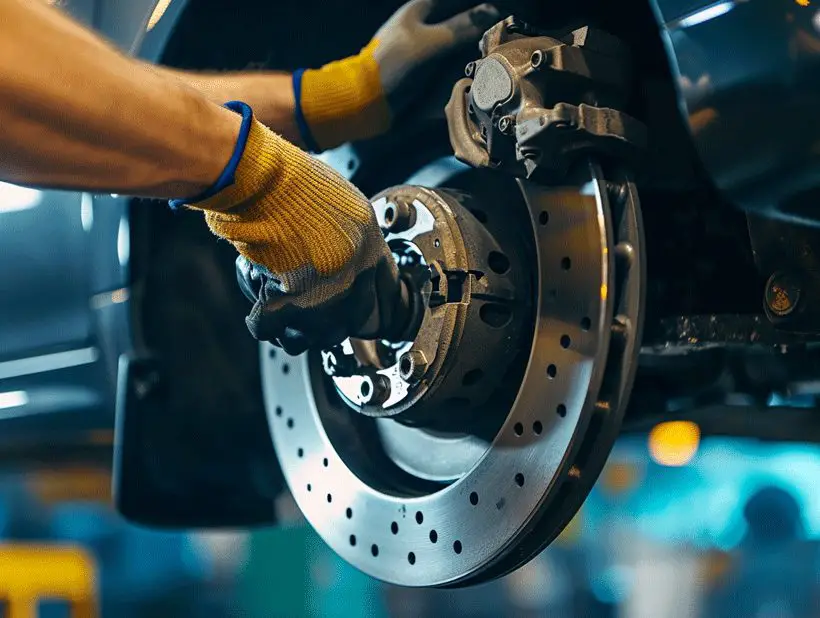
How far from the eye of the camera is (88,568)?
7.22ft

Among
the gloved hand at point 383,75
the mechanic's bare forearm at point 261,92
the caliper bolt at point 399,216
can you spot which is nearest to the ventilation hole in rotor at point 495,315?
the caliper bolt at point 399,216

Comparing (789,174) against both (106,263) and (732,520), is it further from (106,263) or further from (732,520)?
(732,520)

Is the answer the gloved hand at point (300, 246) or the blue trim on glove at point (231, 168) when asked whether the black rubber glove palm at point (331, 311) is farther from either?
the blue trim on glove at point (231, 168)

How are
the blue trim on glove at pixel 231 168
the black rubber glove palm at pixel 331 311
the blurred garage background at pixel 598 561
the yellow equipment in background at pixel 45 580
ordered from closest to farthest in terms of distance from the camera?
the blue trim on glove at pixel 231 168 → the black rubber glove palm at pixel 331 311 → the blurred garage background at pixel 598 561 → the yellow equipment in background at pixel 45 580

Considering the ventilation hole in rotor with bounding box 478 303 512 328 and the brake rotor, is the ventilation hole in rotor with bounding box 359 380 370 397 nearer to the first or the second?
the brake rotor

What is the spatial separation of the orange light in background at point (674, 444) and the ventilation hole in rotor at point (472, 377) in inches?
34.9

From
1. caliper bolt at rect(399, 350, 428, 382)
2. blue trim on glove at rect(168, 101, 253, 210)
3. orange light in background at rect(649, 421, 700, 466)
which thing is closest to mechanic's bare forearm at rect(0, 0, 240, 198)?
blue trim on glove at rect(168, 101, 253, 210)

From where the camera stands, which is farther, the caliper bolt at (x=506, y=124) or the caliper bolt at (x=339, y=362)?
the caliper bolt at (x=339, y=362)

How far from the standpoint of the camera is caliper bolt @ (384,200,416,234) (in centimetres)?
86

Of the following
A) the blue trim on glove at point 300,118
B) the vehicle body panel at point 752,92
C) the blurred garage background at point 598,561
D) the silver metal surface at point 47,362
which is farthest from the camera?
the blurred garage background at point 598,561

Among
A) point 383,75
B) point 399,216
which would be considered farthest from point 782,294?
point 383,75

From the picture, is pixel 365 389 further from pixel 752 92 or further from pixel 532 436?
pixel 752 92

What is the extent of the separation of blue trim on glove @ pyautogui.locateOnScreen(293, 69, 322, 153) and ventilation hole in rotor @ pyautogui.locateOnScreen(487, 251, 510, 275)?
27 cm

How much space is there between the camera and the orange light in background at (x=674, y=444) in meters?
1.70
